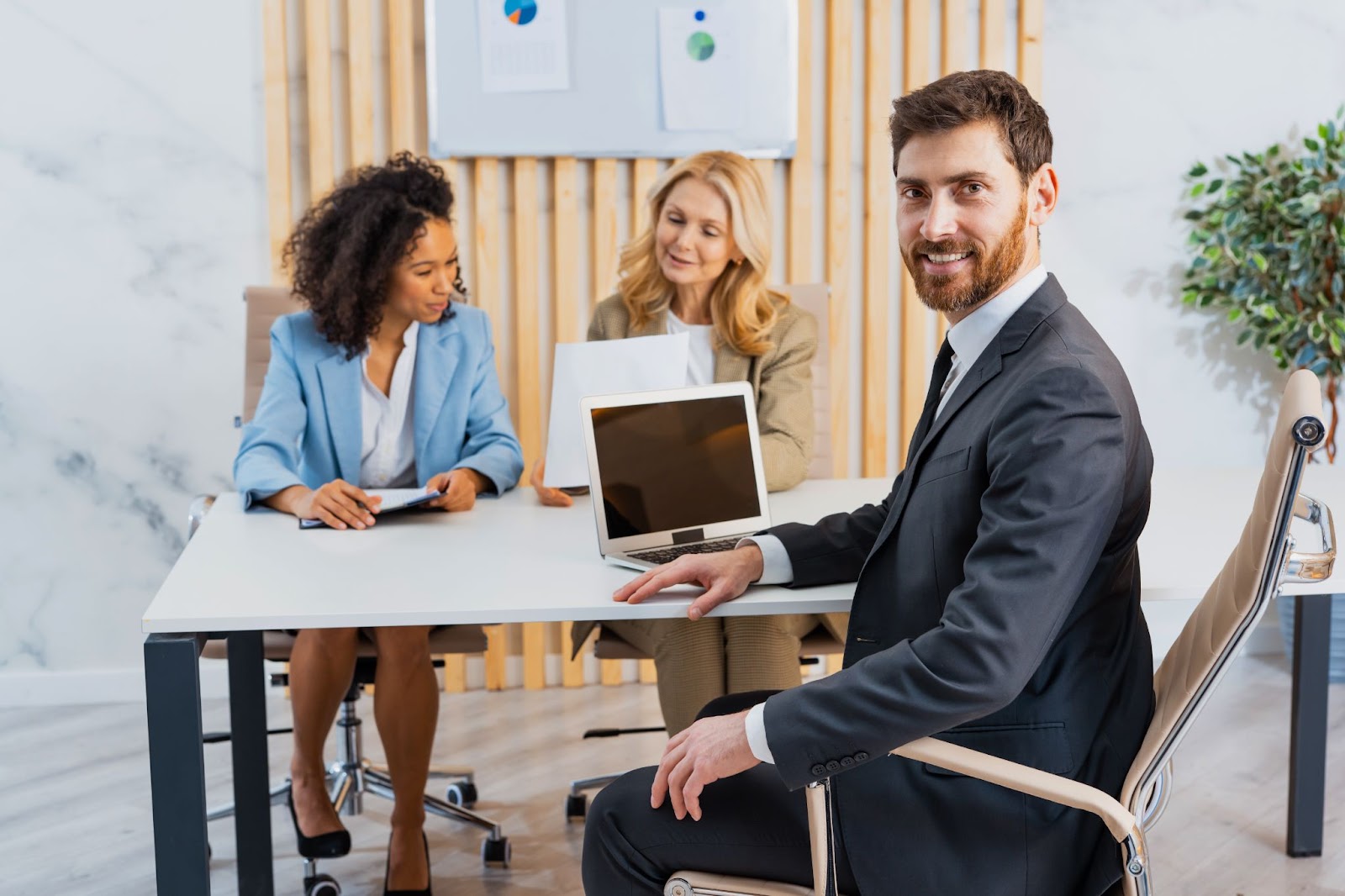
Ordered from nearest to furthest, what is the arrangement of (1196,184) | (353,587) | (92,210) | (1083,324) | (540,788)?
(1083,324) < (353,587) < (540,788) < (92,210) < (1196,184)

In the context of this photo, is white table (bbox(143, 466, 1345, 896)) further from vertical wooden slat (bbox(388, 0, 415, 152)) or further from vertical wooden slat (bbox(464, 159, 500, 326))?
vertical wooden slat (bbox(388, 0, 415, 152))

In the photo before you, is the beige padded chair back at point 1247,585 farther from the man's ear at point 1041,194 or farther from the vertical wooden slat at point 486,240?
the vertical wooden slat at point 486,240

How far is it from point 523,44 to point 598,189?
440 mm

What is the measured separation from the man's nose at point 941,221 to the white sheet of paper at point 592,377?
929mm

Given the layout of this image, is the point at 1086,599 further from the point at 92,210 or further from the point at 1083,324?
the point at 92,210

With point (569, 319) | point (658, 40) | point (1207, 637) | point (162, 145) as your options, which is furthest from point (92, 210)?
point (1207, 637)

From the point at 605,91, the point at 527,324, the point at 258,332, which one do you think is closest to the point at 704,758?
the point at 258,332

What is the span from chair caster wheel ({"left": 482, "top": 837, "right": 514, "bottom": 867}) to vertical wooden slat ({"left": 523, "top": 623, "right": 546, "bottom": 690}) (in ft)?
3.67

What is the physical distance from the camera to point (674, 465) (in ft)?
6.70

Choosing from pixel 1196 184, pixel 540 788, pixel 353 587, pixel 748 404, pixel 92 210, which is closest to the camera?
pixel 353 587

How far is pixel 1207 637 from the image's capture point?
1337mm

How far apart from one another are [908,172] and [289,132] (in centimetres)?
242

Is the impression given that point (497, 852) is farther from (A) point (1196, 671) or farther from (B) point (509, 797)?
(A) point (1196, 671)

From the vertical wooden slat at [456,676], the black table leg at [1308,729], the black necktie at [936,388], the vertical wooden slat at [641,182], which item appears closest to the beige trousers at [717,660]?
the black necktie at [936,388]
